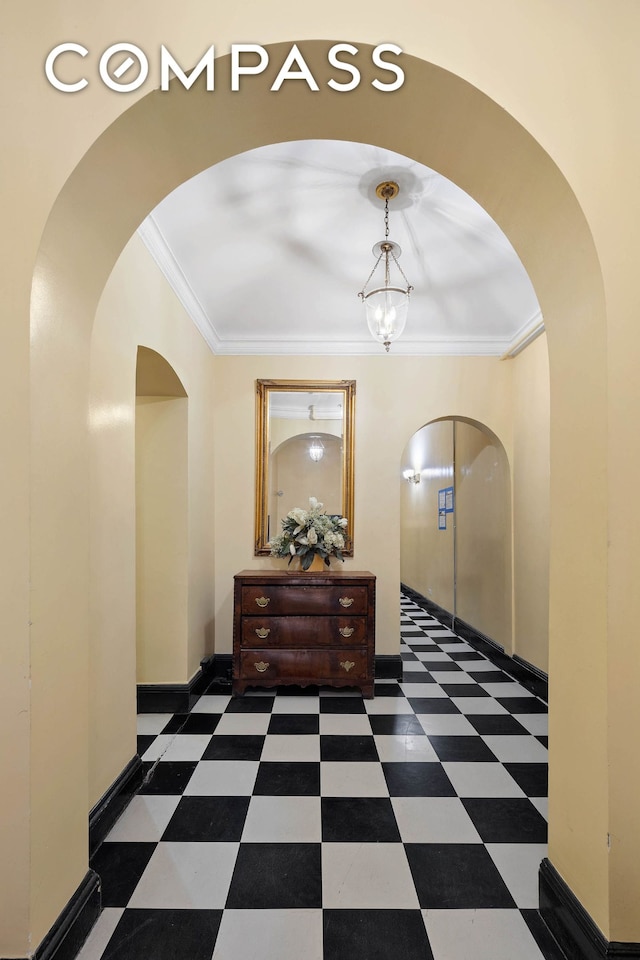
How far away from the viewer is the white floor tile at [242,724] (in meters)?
3.14

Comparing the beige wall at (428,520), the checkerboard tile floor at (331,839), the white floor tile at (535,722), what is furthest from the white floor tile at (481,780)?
the beige wall at (428,520)

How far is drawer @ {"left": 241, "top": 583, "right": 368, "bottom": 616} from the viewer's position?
153 inches

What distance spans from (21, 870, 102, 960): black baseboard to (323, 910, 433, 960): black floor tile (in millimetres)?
746

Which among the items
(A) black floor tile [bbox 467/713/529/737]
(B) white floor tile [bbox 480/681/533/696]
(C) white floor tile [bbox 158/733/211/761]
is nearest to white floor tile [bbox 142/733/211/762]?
(C) white floor tile [bbox 158/733/211/761]

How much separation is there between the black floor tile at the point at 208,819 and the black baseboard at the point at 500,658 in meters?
2.33

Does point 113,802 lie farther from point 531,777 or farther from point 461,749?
point 531,777

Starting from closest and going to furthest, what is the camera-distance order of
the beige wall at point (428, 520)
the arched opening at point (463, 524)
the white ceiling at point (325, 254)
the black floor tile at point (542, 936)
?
1. the black floor tile at point (542, 936)
2. the white ceiling at point (325, 254)
3. the arched opening at point (463, 524)
4. the beige wall at point (428, 520)

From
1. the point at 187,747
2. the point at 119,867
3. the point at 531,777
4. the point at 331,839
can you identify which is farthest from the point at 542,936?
the point at 187,747

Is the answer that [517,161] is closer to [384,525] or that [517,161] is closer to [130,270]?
[130,270]

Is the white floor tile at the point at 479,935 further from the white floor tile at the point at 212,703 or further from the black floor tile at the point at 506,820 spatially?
the white floor tile at the point at 212,703

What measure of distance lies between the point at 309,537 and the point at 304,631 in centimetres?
73

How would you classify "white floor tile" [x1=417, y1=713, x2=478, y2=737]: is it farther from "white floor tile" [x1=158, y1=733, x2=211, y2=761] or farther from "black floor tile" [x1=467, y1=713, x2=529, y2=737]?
"white floor tile" [x1=158, y1=733, x2=211, y2=761]

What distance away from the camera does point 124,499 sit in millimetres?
2490

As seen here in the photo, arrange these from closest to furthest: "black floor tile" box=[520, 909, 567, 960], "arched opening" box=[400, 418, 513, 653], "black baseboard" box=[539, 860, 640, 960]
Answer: "black baseboard" box=[539, 860, 640, 960] → "black floor tile" box=[520, 909, 567, 960] → "arched opening" box=[400, 418, 513, 653]
